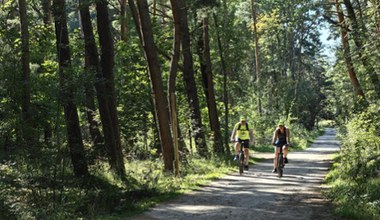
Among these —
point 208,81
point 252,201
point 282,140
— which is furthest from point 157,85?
point 208,81

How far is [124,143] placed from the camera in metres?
21.7

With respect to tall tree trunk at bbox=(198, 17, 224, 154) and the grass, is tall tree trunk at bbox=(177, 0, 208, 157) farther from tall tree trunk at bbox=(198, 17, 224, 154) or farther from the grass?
→ the grass

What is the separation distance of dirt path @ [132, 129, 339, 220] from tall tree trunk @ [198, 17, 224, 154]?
22.4 feet

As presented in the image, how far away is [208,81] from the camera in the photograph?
22.9m

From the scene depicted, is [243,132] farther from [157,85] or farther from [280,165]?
[157,85]

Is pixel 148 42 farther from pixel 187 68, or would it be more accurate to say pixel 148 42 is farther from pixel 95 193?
pixel 187 68

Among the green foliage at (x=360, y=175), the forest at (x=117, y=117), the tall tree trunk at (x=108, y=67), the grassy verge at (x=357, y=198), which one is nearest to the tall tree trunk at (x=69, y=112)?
the forest at (x=117, y=117)

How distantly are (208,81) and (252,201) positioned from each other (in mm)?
12989

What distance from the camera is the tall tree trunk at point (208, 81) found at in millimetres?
21811

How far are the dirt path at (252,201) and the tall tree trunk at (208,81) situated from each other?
683 centimetres

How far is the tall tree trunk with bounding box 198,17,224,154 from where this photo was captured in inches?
859

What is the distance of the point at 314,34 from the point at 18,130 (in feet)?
168

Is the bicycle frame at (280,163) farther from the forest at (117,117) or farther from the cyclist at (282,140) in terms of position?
the forest at (117,117)

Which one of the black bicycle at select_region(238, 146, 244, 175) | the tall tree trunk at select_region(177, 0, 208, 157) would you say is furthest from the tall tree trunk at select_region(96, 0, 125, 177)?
the tall tree trunk at select_region(177, 0, 208, 157)
